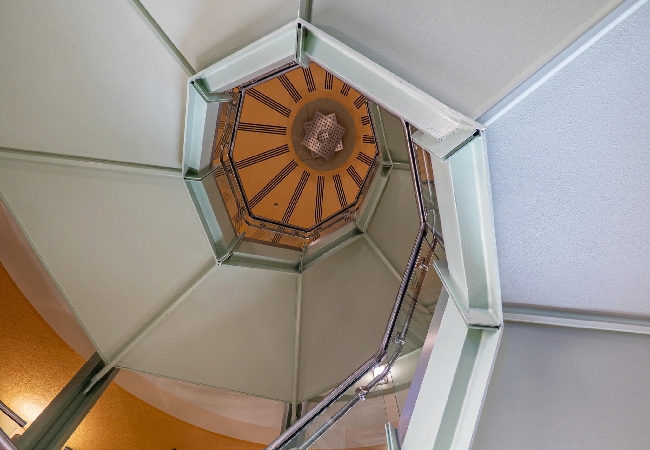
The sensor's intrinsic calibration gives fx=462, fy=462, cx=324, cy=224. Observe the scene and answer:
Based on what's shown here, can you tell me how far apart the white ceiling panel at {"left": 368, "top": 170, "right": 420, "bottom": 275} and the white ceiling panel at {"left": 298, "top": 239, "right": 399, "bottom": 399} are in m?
0.18

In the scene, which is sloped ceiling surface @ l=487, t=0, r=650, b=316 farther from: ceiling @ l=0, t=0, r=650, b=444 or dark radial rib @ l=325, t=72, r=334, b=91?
dark radial rib @ l=325, t=72, r=334, b=91

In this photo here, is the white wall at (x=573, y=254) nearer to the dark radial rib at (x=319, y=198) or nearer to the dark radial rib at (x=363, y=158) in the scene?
the dark radial rib at (x=363, y=158)

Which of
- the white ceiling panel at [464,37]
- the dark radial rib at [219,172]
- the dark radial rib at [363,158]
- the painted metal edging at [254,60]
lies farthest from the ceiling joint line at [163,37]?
the dark radial rib at [363,158]

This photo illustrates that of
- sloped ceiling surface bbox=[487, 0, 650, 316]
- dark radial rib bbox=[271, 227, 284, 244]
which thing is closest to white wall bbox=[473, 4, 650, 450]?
sloped ceiling surface bbox=[487, 0, 650, 316]

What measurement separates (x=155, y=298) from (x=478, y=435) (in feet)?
12.2

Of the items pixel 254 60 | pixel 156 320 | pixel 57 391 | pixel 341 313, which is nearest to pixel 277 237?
pixel 341 313

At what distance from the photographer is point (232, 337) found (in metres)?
5.18

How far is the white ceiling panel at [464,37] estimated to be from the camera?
5.24 feet

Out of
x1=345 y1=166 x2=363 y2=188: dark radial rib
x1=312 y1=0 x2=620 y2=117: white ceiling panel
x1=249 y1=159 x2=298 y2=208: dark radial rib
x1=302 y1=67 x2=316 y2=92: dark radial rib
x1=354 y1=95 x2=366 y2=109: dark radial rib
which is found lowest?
x1=312 y1=0 x2=620 y2=117: white ceiling panel

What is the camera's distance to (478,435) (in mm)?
1890

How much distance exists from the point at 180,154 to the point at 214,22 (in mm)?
1436

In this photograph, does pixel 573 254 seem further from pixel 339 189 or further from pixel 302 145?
pixel 302 145

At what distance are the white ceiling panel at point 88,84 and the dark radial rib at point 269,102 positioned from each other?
516 centimetres

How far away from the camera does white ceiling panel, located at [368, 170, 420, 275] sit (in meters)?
5.22
